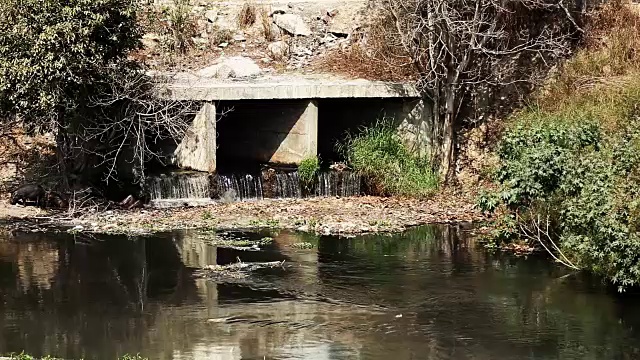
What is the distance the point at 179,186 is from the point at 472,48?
8006mm

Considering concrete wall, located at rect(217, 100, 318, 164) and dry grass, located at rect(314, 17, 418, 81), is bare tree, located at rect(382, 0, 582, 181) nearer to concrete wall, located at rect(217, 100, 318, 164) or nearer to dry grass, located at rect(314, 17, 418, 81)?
dry grass, located at rect(314, 17, 418, 81)

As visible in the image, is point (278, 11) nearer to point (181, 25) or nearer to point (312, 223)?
point (181, 25)

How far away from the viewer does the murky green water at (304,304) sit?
41.0 ft

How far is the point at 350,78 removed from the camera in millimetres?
25953

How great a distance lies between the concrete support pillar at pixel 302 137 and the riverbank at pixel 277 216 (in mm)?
2072

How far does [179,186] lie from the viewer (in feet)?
75.2

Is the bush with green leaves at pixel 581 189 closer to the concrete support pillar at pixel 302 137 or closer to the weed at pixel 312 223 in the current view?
the weed at pixel 312 223

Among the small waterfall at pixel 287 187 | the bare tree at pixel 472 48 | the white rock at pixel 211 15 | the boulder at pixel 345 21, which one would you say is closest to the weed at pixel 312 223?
the small waterfall at pixel 287 187

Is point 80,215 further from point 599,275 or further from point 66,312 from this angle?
point 599,275

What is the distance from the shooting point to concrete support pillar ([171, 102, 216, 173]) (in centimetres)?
2343

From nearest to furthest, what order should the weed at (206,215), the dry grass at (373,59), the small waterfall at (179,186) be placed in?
the weed at (206,215)
the small waterfall at (179,186)
the dry grass at (373,59)

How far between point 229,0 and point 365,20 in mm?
5166

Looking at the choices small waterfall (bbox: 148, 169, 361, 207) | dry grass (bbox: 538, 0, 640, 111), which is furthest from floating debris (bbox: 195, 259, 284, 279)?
dry grass (bbox: 538, 0, 640, 111)

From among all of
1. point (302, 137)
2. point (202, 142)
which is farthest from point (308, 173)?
point (202, 142)
